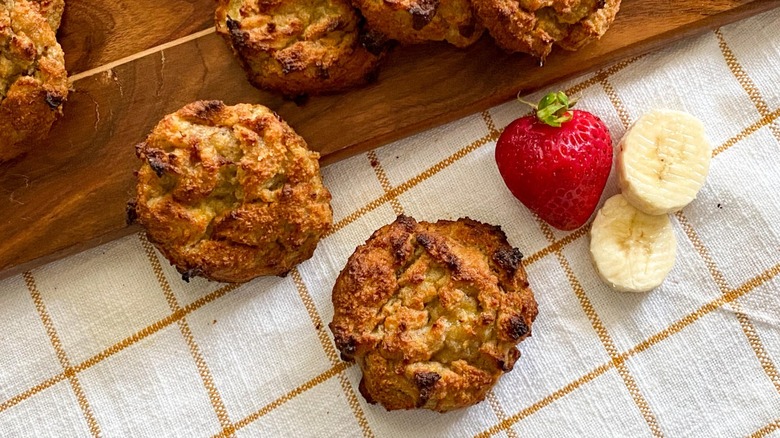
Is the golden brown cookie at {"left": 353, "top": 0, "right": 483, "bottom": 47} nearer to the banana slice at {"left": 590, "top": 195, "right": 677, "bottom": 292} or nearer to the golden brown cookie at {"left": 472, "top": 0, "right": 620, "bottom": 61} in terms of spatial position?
the golden brown cookie at {"left": 472, "top": 0, "right": 620, "bottom": 61}

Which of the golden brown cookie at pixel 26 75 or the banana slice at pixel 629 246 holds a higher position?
the golden brown cookie at pixel 26 75

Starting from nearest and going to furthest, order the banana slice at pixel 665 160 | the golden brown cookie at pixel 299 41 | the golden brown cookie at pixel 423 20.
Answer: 1. the golden brown cookie at pixel 423 20
2. the golden brown cookie at pixel 299 41
3. the banana slice at pixel 665 160

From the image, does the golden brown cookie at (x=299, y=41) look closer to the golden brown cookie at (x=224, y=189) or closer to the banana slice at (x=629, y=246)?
the golden brown cookie at (x=224, y=189)

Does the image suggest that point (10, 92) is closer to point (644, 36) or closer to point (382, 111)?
point (382, 111)

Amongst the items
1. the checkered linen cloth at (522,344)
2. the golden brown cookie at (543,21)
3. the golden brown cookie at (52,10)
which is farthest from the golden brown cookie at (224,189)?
the golden brown cookie at (543,21)

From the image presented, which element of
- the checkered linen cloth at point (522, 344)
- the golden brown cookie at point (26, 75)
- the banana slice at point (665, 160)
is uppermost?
the golden brown cookie at point (26, 75)
